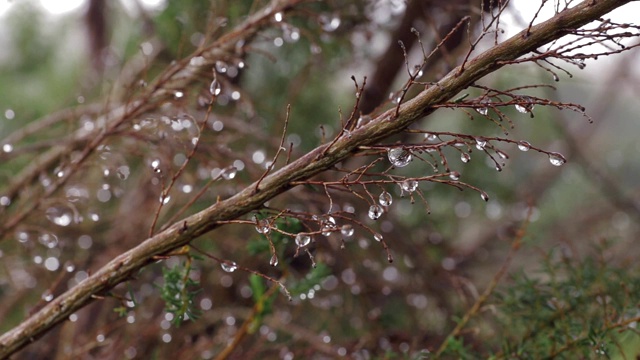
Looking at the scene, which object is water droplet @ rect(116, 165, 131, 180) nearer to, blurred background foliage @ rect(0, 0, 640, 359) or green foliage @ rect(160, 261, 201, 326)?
blurred background foliage @ rect(0, 0, 640, 359)

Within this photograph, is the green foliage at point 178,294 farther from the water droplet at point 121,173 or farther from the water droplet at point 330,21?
the water droplet at point 330,21

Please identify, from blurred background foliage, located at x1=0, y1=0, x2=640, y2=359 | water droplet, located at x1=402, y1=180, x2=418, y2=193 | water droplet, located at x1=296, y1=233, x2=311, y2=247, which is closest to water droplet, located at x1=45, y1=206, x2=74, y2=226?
blurred background foliage, located at x1=0, y1=0, x2=640, y2=359

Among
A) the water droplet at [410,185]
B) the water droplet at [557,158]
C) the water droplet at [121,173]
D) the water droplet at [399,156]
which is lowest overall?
the water droplet at [557,158]

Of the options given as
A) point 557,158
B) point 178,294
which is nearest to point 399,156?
point 557,158

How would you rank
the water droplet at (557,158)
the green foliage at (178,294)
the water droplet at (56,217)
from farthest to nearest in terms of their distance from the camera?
1. the water droplet at (56,217)
2. the green foliage at (178,294)
3. the water droplet at (557,158)

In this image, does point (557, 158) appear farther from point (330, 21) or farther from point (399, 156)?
point (330, 21)

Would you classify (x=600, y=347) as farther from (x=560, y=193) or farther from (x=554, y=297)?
(x=560, y=193)

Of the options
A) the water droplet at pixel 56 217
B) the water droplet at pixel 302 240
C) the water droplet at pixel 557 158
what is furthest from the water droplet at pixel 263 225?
the water droplet at pixel 56 217

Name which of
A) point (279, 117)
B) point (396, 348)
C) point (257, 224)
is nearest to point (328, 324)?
point (396, 348)
